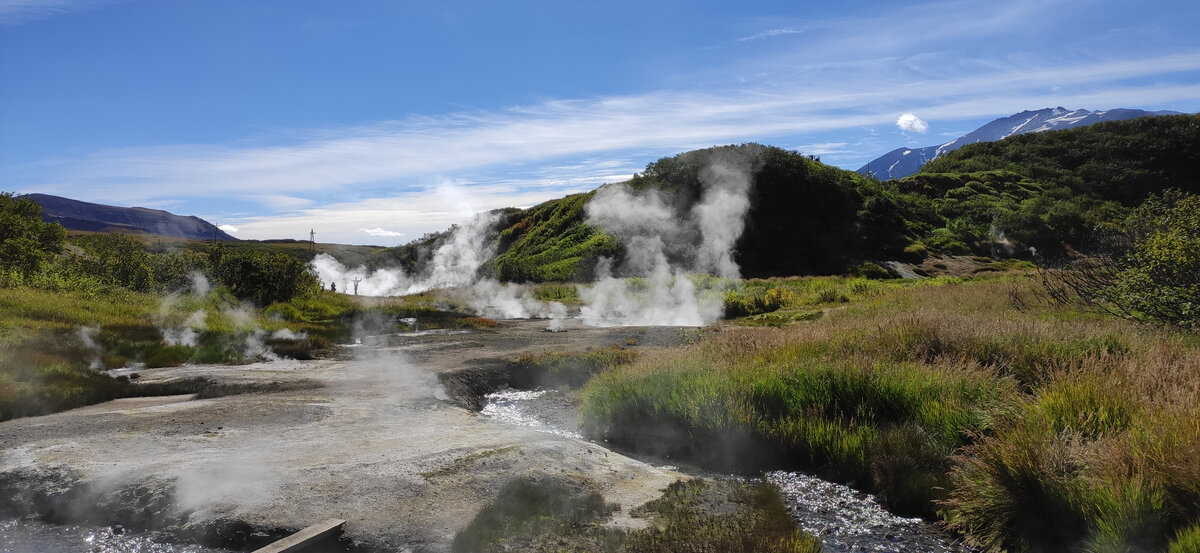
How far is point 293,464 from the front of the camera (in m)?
6.79

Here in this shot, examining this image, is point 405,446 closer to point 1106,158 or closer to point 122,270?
point 122,270

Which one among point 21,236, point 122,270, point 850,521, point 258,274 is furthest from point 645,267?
point 850,521

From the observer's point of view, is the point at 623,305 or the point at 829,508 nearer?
the point at 829,508

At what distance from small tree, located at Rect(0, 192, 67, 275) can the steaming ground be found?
67.3 ft

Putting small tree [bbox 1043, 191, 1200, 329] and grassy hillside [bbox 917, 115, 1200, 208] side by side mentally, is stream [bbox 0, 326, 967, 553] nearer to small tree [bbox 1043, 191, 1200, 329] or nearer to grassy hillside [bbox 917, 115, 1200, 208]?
small tree [bbox 1043, 191, 1200, 329]

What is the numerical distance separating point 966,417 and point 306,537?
704 cm

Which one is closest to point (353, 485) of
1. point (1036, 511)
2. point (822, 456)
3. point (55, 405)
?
point (822, 456)

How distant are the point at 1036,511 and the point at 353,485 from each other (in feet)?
20.9

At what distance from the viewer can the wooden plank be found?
470 centimetres

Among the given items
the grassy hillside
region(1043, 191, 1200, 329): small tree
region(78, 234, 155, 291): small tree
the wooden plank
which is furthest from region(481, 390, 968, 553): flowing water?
the grassy hillside

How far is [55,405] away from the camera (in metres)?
9.82

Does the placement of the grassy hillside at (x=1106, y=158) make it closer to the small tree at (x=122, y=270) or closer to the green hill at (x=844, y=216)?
the green hill at (x=844, y=216)

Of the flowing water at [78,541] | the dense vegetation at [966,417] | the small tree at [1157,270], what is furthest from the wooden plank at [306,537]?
the small tree at [1157,270]

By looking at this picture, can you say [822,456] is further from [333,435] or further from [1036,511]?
[333,435]
